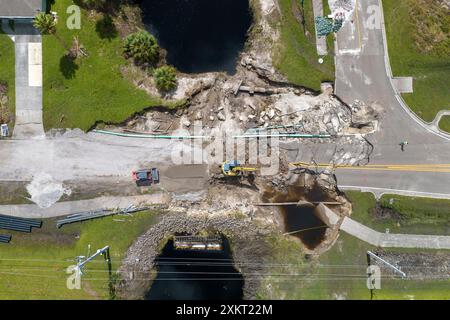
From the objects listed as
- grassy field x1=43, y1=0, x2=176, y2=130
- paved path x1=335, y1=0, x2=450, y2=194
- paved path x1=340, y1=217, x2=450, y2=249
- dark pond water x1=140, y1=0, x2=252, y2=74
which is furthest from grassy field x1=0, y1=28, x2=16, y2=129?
paved path x1=340, y1=217, x2=450, y2=249

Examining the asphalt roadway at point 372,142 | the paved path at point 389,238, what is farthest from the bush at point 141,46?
the paved path at point 389,238

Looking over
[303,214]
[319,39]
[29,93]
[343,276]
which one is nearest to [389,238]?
[343,276]

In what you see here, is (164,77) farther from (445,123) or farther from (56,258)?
(445,123)

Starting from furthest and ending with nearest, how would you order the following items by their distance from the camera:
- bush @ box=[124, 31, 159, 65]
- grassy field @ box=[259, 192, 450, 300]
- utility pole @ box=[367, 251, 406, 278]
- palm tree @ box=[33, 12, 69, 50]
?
grassy field @ box=[259, 192, 450, 300], utility pole @ box=[367, 251, 406, 278], bush @ box=[124, 31, 159, 65], palm tree @ box=[33, 12, 69, 50]

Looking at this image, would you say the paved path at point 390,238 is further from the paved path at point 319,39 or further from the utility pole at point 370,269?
the paved path at point 319,39

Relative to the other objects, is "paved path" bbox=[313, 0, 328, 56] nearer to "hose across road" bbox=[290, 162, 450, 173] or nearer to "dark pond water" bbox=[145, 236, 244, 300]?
"hose across road" bbox=[290, 162, 450, 173]

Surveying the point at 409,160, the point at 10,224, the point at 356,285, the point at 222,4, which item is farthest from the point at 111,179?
the point at 409,160
